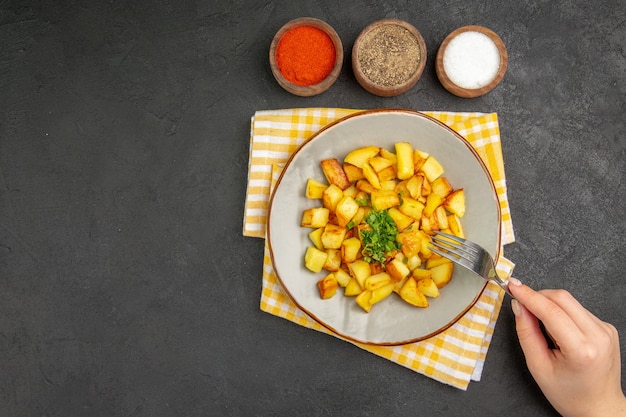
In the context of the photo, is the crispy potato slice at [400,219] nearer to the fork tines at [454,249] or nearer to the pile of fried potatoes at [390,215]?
the pile of fried potatoes at [390,215]

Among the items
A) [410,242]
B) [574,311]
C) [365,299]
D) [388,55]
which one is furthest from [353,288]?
[388,55]

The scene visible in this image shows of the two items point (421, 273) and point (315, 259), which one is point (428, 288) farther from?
point (315, 259)

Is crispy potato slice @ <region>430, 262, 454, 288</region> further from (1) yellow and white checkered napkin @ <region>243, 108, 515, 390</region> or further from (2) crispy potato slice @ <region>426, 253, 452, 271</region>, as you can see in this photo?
(1) yellow and white checkered napkin @ <region>243, 108, 515, 390</region>

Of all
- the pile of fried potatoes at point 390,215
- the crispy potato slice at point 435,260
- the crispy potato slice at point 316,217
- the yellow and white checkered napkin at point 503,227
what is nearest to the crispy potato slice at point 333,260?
the pile of fried potatoes at point 390,215

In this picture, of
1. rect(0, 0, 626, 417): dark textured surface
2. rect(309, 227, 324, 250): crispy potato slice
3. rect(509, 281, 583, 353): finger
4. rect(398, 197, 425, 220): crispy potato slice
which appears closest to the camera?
rect(509, 281, 583, 353): finger

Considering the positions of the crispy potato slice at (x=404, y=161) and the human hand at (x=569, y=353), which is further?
the crispy potato slice at (x=404, y=161)

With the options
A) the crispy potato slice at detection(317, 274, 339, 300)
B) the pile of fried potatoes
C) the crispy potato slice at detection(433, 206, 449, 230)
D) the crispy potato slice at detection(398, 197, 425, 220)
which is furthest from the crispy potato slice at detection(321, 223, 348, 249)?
the crispy potato slice at detection(433, 206, 449, 230)
